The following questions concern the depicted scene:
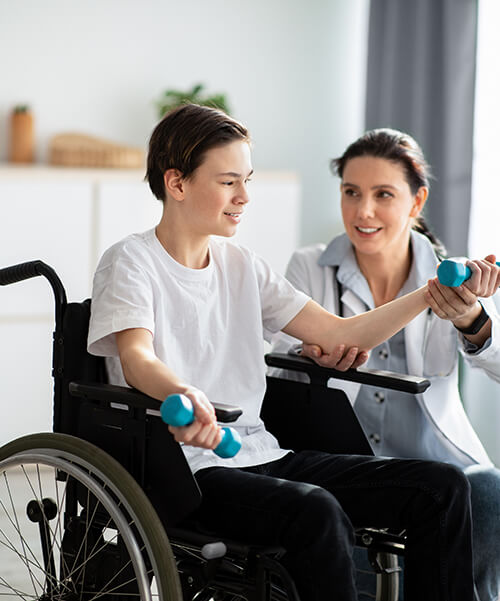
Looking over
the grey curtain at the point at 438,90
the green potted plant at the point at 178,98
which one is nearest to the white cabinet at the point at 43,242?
the green potted plant at the point at 178,98

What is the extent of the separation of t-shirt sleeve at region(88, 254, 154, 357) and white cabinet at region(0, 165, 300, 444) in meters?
1.74

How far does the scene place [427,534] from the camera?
1.67 m

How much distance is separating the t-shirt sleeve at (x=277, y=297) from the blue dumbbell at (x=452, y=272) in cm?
31

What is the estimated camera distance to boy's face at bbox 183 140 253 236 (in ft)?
5.90

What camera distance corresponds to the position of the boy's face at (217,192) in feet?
5.90

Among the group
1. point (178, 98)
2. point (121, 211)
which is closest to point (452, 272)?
point (121, 211)

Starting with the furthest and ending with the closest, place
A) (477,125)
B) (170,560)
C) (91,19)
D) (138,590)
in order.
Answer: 1. (91,19)
2. (477,125)
3. (138,590)
4. (170,560)

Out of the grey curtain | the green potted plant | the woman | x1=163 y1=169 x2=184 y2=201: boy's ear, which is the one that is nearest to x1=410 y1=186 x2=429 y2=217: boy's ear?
the woman

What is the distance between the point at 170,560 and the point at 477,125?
8.23 ft

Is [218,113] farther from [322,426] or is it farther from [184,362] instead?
[322,426]

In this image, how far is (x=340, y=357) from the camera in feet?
6.31

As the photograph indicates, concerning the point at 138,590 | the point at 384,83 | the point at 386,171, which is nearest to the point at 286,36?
the point at 384,83

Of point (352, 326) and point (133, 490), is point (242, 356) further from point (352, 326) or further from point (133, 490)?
point (133, 490)

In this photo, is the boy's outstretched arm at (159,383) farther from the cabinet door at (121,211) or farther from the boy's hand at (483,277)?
the cabinet door at (121,211)
